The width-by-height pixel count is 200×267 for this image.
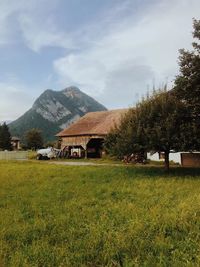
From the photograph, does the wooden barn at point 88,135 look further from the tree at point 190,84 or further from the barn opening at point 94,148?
the tree at point 190,84

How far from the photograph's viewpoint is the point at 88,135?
53156mm

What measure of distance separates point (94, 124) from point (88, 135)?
3.04 m

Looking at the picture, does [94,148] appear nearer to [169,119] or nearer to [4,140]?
[169,119]

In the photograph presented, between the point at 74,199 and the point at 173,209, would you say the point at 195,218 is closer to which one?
the point at 173,209

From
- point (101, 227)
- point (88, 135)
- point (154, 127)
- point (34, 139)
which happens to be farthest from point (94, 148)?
point (34, 139)

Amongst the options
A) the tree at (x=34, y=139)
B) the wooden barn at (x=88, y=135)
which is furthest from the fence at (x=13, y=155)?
the tree at (x=34, y=139)

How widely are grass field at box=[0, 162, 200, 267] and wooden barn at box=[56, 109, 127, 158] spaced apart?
115 feet

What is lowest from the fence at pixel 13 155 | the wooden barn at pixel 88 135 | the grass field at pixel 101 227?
the grass field at pixel 101 227

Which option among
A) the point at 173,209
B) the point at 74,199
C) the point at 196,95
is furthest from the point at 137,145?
the point at 173,209

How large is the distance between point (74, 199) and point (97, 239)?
6.20 meters

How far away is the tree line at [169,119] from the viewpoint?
24.4 m

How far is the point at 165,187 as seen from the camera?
18.2 metres

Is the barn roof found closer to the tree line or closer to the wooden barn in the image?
the wooden barn

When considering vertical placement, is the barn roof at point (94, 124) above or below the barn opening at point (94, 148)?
above
